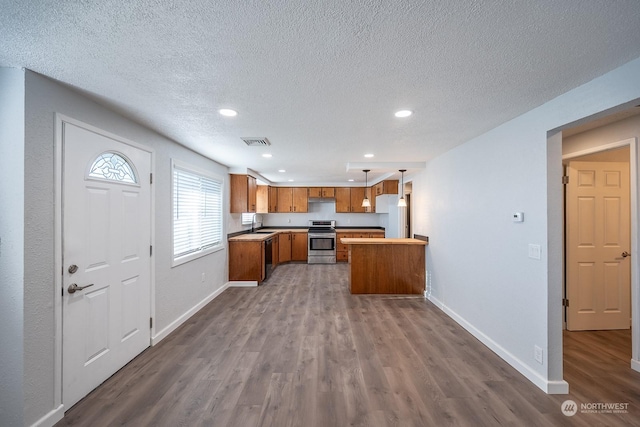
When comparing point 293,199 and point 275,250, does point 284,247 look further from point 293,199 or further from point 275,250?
point 293,199

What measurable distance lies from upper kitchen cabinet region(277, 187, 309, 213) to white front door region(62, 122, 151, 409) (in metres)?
4.89

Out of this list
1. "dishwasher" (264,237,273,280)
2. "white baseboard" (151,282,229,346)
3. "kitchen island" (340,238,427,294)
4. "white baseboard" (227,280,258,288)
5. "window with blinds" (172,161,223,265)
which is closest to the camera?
"white baseboard" (151,282,229,346)

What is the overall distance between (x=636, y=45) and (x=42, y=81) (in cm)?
346

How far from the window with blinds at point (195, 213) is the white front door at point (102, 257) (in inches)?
24.7

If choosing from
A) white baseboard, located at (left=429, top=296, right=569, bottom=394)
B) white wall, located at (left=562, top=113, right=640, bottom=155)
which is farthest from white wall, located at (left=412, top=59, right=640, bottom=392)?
white wall, located at (left=562, top=113, right=640, bottom=155)

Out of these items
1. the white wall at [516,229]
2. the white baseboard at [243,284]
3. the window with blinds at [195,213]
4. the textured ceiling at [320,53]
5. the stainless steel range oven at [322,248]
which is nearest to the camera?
the textured ceiling at [320,53]

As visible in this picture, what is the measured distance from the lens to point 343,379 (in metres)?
2.14

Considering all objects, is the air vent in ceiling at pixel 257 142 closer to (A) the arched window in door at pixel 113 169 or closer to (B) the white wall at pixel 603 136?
(A) the arched window in door at pixel 113 169

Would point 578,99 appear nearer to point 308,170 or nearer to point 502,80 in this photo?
point 502,80

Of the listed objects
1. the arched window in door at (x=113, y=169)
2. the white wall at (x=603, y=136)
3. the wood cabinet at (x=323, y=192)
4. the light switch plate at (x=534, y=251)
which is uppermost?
the white wall at (x=603, y=136)

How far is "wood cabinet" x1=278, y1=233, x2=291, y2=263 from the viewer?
7.04 meters

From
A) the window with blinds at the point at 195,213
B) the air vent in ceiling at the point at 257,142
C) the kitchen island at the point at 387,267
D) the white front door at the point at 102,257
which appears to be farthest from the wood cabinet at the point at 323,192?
the white front door at the point at 102,257

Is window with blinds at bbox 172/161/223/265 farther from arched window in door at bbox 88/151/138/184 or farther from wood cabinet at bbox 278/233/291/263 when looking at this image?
wood cabinet at bbox 278/233/291/263

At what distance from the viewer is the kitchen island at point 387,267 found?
14.5 feet
